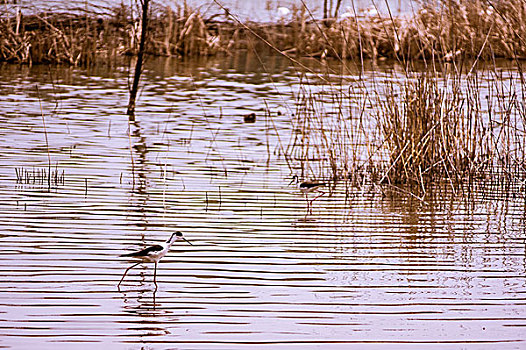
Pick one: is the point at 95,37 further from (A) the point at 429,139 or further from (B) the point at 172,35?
(A) the point at 429,139

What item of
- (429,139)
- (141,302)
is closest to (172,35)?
(429,139)

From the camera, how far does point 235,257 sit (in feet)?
15.6

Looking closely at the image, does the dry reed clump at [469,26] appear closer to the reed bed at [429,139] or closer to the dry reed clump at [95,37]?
the reed bed at [429,139]

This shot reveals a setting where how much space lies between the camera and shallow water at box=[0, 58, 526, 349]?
12.0 ft

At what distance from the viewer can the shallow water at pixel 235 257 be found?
3656 mm

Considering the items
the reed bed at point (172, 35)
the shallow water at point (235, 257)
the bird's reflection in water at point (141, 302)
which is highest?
the reed bed at point (172, 35)

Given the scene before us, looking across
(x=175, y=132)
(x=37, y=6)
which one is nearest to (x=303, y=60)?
(x=37, y=6)

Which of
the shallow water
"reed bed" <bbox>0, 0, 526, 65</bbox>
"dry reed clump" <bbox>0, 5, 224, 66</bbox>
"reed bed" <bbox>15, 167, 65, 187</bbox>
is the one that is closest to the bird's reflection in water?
the shallow water

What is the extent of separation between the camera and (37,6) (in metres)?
18.2

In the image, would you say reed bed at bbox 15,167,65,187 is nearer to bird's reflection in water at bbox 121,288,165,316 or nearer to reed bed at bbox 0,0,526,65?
bird's reflection in water at bbox 121,288,165,316

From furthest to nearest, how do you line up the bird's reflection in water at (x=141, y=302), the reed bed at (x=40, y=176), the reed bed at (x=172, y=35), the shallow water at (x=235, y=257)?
the reed bed at (x=172, y=35) < the reed bed at (x=40, y=176) < the bird's reflection in water at (x=141, y=302) < the shallow water at (x=235, y=257)

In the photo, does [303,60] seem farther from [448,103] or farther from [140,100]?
[448,103]

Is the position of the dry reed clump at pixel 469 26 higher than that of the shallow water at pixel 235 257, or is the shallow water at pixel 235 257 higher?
the dry reed clump at pixel 469 26

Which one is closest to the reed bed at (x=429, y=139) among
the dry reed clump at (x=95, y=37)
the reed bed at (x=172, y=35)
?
the reed bed at (x=172, y=35)
